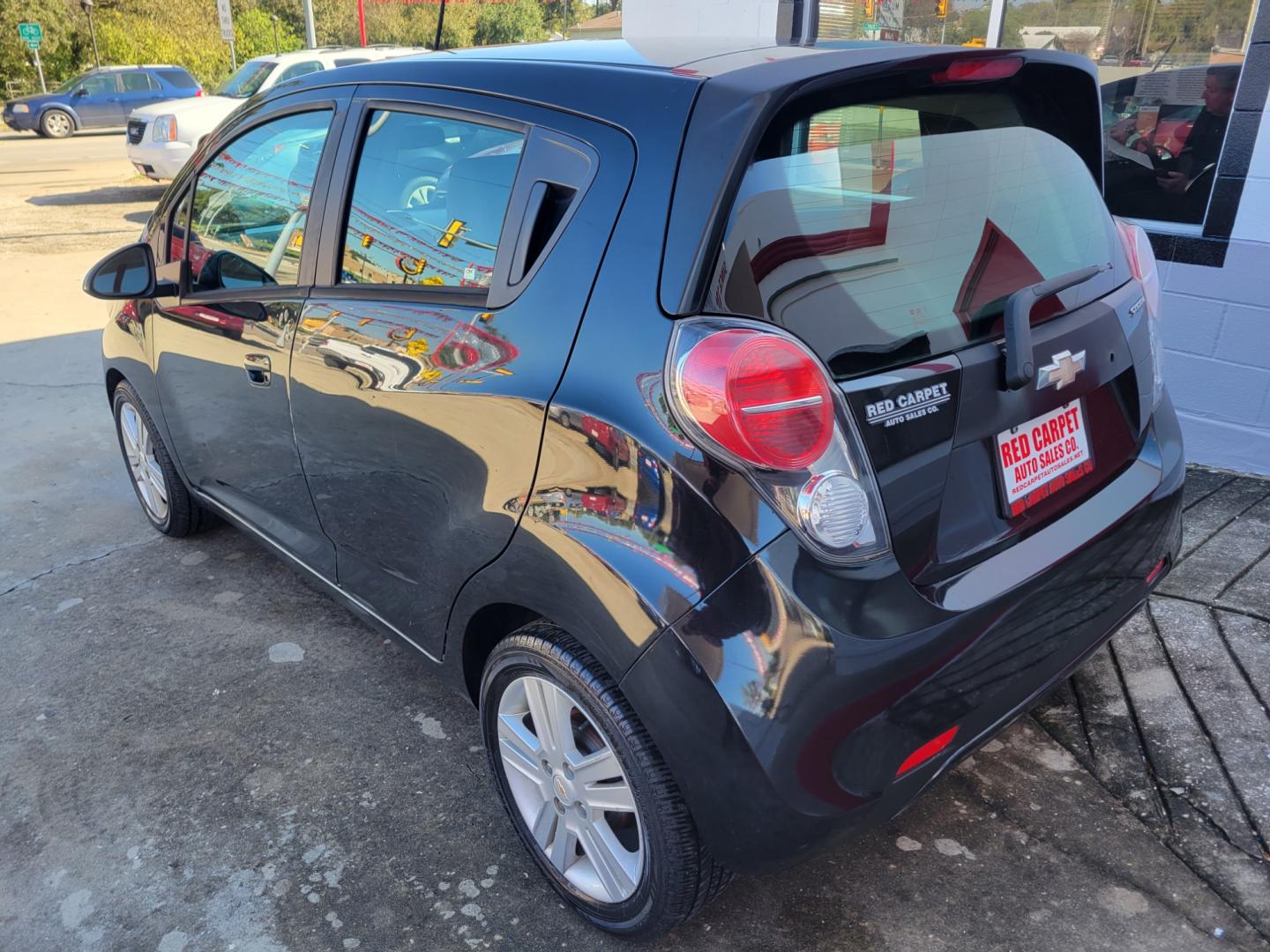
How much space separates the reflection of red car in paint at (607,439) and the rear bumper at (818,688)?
0.98 feet

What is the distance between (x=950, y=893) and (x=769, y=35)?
18.1ft

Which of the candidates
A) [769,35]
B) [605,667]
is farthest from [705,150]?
[769,35]

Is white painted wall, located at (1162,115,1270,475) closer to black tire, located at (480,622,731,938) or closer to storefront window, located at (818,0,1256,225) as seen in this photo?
storefront window, located at (818,0,1256,225)

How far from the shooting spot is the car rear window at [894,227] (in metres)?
1.75

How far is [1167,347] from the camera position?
4.57 meters

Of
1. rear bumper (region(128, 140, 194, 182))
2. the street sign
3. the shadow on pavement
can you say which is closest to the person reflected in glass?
rear bumper (region(128, 140, 194, 182))

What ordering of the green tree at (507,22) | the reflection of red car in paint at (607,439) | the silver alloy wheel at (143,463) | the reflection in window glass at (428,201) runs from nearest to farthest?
the reflection of red car in paint at (607,439)
the reflection in window glass at (428,201)
the silver alloy wheel at (143,463)
the green tree at (507,22)

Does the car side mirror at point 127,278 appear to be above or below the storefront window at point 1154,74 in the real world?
below

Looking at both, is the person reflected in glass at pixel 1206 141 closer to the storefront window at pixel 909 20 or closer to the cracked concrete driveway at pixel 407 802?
the storefront window at pixel 909 20

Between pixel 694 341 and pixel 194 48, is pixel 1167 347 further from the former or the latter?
pixel 194 48

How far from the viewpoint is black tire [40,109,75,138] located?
73.8 feet

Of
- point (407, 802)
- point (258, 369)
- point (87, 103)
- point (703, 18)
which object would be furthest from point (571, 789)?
point (87, 103)

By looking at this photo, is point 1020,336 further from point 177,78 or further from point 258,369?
point 177,78

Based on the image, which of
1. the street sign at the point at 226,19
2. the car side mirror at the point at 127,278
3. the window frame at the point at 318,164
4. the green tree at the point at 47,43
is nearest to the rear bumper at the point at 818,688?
the window frame at the point at 318,164
